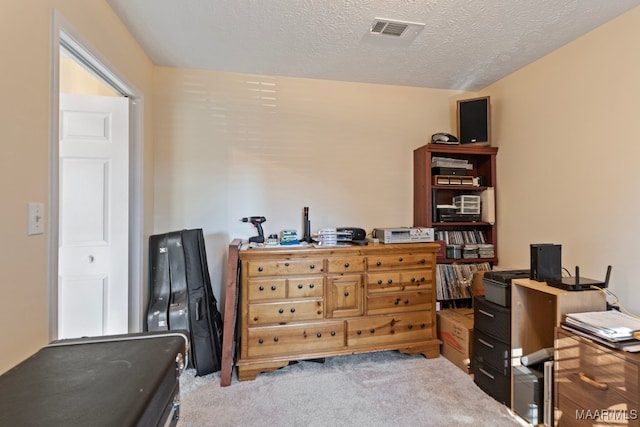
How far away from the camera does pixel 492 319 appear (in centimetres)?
199

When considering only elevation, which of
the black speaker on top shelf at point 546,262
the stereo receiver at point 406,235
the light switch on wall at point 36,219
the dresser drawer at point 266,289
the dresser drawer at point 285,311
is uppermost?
the light switch on wall at point 36,219

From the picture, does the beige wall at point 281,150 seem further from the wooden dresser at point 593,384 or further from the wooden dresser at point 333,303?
the wooden dresser at point 593,384

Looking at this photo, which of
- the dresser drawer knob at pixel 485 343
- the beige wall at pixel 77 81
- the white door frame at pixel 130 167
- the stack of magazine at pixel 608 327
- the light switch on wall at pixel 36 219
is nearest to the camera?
the light switch on wall at pixel 36 219

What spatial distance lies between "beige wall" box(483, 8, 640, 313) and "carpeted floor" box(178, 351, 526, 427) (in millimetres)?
1213

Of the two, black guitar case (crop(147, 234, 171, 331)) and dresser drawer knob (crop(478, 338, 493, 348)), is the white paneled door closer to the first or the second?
black guitar case (crop(147, 234, 171, 331))

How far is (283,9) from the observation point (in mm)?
1791

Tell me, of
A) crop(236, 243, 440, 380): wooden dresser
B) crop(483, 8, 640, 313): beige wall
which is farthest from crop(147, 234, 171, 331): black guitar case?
crop(483, 8, 640, 313): beige wall

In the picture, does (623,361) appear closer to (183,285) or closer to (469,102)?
(469,102)

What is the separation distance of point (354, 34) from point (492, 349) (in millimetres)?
2447

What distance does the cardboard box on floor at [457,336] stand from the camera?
2254mm

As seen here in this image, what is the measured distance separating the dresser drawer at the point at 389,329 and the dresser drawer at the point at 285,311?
0.99ft

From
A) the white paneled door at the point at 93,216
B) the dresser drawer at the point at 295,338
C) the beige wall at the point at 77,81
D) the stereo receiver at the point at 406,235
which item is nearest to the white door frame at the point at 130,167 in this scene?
the white paneled door at the point at 93,216

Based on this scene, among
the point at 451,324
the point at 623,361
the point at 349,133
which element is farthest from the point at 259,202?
the point at 623,361

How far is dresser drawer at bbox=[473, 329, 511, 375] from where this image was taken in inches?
74.2
